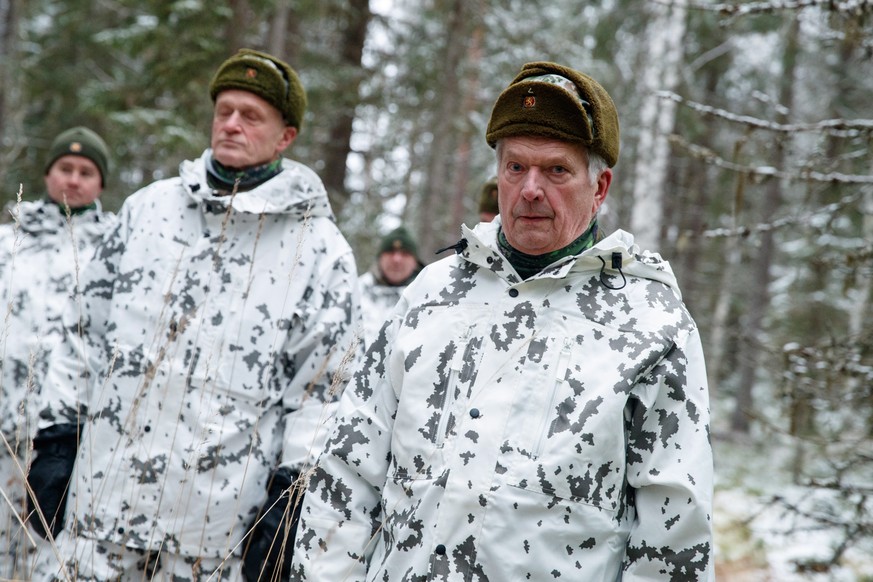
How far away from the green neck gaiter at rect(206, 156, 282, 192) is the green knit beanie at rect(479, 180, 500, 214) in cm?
215

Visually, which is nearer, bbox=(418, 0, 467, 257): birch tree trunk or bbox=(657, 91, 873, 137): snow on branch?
bbox=(657, 91, 873, 137): snow on branch

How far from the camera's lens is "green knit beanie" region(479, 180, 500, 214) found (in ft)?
17.3

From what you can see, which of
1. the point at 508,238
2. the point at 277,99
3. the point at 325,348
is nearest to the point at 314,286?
the point at 325,348

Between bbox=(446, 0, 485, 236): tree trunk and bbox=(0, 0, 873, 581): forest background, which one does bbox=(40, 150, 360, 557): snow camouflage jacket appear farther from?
bbox=(446, 0, 485, 236): tree trunk

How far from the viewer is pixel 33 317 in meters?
4.56

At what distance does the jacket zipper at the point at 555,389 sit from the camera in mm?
2156

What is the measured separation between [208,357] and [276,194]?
32.5 inches

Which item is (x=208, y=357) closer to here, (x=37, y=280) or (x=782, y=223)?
(x=37, y=280)

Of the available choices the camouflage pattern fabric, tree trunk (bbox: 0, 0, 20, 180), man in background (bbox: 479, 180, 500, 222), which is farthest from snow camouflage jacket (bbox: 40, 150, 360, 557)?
tree trunk (bbox: 0, 0, 20, 180)

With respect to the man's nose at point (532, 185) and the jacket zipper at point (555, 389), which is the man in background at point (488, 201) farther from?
the jacket zipper at point (555, 389)

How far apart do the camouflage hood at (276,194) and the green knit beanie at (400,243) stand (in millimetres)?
3694

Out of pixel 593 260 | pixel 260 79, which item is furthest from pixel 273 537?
pixel 260 79

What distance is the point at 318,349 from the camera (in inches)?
127

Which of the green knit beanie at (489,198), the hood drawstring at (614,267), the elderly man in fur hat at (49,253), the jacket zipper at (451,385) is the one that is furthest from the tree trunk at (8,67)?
the hood drawstring at (614,267)
